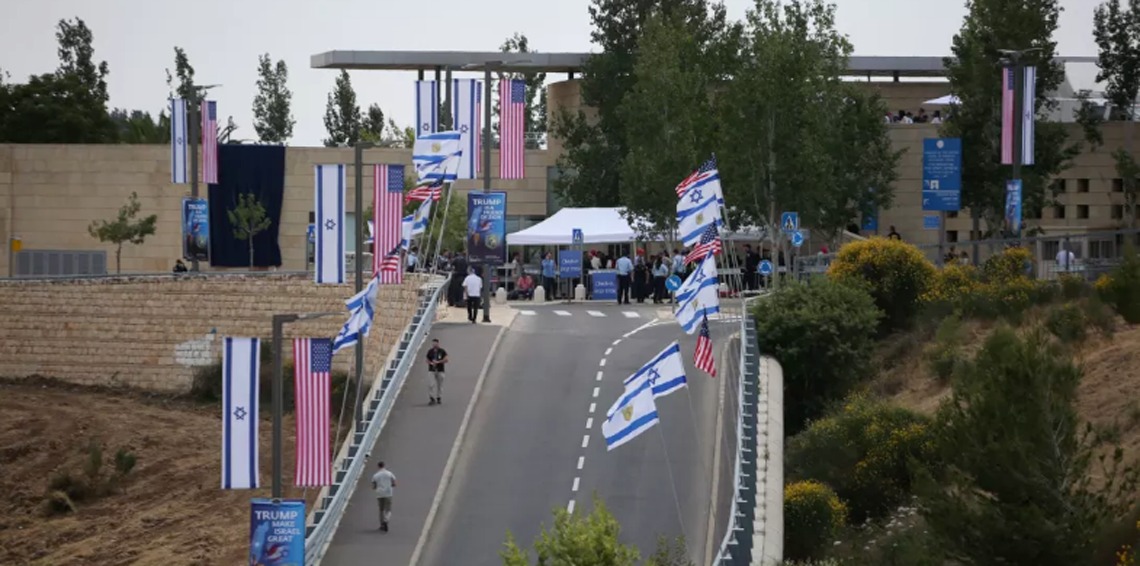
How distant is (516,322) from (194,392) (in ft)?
36.4

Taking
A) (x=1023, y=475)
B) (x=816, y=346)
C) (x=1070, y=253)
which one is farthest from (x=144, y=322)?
(x=1023, y=475)

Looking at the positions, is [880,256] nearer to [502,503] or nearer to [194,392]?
[502,503]

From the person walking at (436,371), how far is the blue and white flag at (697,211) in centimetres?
790

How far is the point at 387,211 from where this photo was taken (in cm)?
3591

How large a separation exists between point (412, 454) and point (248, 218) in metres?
33.6

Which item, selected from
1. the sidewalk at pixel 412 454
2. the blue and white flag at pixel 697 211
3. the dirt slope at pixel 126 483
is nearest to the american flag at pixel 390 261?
the sidewalk at pixel 412 454

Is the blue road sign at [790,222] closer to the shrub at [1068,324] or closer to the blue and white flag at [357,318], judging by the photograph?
the shrub at [1068,324]

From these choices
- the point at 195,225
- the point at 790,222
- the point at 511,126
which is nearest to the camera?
the point at 511,126

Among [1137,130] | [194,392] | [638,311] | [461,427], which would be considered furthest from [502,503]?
[1137,130]

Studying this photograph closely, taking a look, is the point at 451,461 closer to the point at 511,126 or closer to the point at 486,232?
the point at 486,232

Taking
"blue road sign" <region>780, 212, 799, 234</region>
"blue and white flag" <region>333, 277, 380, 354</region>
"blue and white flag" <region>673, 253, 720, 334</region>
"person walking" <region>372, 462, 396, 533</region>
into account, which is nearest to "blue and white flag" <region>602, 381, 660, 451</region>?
"blue and white flag" <region>673, 253, 720, 334</region>

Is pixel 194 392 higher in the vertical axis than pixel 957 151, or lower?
lower

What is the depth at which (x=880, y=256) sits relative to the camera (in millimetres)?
42031

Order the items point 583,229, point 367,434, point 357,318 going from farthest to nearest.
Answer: point 583,229
point 367,434
point 357,318
